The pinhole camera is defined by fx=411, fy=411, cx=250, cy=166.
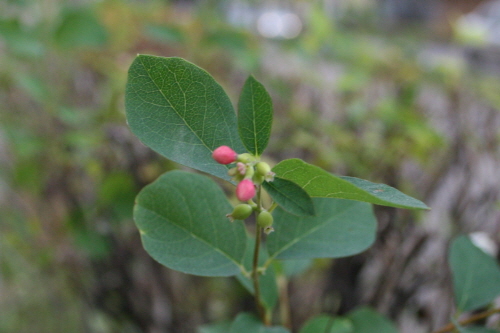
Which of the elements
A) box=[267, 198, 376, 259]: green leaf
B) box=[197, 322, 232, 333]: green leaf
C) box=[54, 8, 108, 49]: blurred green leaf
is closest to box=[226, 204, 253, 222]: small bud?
box=[267, 198, 376, 259]: green leaf

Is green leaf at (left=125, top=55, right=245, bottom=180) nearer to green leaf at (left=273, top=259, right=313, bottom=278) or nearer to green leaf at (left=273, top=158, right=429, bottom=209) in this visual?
green leaf at (left=273, top=158, right=429, bottom=209)

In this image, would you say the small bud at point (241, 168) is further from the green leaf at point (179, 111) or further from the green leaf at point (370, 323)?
the green leaf at point (370, 323)

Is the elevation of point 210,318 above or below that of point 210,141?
below

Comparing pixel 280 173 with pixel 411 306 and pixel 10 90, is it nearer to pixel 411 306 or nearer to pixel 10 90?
pixel 411 306

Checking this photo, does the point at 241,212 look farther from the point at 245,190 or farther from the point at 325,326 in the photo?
the point at 325,326

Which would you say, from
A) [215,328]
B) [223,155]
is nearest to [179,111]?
[223,155]

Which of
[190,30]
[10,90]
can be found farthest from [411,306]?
[10,90]

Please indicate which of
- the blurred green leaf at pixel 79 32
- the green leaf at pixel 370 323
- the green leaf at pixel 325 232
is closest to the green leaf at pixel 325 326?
the green leaf at pixel 370 323
